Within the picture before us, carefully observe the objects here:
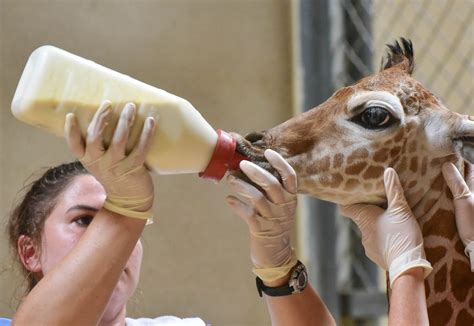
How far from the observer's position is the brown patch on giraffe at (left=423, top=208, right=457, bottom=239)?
1.22 metres

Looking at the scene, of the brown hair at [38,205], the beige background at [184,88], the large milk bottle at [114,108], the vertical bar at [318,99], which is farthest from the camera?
the vertical bar at [318,99]

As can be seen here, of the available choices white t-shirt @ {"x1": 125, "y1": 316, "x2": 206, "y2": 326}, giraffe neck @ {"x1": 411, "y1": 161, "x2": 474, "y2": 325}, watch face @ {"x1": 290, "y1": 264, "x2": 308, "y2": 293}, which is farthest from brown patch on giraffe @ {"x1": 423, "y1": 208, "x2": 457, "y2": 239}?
white t-shirt @ {"x1": 125, "y1": 316, "x2": 206, "y2": 326}

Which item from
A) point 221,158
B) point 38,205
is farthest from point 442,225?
point 38,205

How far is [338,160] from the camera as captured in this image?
119cm

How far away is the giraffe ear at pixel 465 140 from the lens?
1168 mm

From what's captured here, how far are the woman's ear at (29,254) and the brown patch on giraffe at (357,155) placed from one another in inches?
25.4

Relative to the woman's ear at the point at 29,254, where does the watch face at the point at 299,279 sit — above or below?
below

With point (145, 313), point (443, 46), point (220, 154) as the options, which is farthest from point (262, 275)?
point (443, 46)

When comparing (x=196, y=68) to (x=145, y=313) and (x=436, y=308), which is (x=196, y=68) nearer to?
(x=145, y=313)

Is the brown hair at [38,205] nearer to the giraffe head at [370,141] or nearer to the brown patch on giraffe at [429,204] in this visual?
the giraffe head at [370,141]

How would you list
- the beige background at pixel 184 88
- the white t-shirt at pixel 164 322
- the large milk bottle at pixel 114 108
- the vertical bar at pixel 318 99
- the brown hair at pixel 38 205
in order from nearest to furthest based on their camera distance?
the large milk bottle at pixel 114 108, the brown hair at pixel 38 205, the white t-shirt at pixel 164 322, the beige background at pixel 184 88, the vertical bar at pixel 318 99

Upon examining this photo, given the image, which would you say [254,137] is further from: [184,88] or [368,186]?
[184,88]

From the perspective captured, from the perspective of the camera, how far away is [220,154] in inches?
42.7

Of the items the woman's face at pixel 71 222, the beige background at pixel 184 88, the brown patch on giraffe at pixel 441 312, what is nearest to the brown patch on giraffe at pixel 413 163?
the brown patch on giraffe at pixel 441 312
